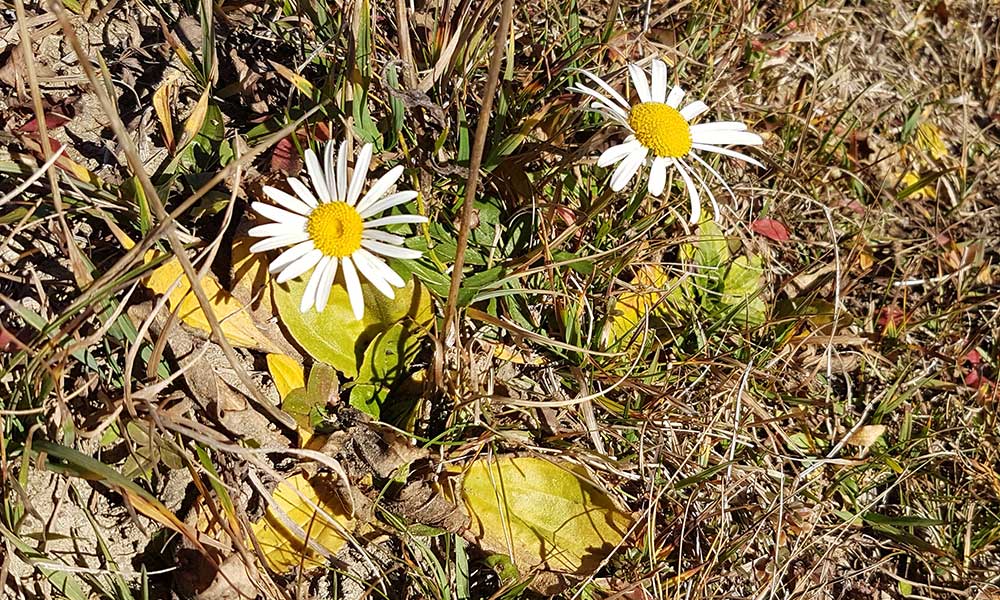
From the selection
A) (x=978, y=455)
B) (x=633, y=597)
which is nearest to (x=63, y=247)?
(x=633, y=597)

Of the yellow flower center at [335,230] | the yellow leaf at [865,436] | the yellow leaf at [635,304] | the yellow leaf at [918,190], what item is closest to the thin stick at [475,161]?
the yellow flower center at [335,230]

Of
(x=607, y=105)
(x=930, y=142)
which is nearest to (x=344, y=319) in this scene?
(x=607, y=105)

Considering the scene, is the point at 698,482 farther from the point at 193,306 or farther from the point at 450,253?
the point at 193,306

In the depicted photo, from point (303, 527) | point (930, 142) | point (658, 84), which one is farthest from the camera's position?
point (930, 142)

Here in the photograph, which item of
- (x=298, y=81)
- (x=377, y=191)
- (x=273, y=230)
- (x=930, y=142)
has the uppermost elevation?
(x=930, y=142)

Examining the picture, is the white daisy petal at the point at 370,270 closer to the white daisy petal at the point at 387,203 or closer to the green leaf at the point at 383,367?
the white daisy petal at the point at 387,203

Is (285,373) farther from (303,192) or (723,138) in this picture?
(723,138)

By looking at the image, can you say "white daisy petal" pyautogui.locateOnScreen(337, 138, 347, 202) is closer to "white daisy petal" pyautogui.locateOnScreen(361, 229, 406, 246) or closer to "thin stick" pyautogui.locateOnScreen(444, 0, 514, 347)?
"white daisy petal" pyautogui.locateOnScreen(361, 229, 406, 246)

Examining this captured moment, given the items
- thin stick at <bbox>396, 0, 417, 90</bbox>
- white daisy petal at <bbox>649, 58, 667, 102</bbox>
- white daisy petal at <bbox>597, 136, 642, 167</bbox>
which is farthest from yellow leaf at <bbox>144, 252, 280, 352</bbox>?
white daisy petal at <bbox>649, 58, 667, 102</bbox>
